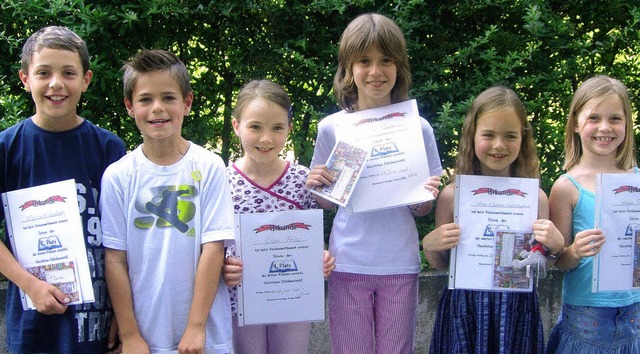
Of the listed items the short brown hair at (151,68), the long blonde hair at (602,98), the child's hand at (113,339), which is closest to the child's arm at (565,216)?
the long blonde hair at (602,98)

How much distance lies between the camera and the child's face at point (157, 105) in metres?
2.93

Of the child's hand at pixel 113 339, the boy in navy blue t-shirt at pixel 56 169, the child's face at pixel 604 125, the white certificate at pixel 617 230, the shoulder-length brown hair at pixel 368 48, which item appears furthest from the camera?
the shoulder-length brown hair at pixel 368 48

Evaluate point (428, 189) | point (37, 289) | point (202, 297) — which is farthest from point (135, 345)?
point (428, 189)

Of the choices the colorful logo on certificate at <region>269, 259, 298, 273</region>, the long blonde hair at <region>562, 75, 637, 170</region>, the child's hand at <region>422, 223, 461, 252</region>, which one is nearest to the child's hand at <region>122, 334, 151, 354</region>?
the colorful logo on certificate at <region>269, 259, 298, 273</region>

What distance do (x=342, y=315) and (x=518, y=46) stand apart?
2164mm

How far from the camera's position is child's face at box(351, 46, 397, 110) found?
3320 mm

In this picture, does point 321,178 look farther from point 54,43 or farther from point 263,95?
point 54,43

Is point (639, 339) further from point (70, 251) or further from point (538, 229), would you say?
point (70, 251)

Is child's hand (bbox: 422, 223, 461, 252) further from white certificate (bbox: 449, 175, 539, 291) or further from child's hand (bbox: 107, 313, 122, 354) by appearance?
child's hand (bbox: 107, 313, 122, 354)

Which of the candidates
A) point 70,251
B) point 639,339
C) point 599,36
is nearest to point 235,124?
point 70,251

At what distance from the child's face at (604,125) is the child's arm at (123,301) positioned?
207cm

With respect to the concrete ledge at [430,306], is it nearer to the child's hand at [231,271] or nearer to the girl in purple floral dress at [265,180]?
the girl in purple floral dress at [265,180]

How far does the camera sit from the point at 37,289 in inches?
109

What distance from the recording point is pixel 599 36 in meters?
4.84
